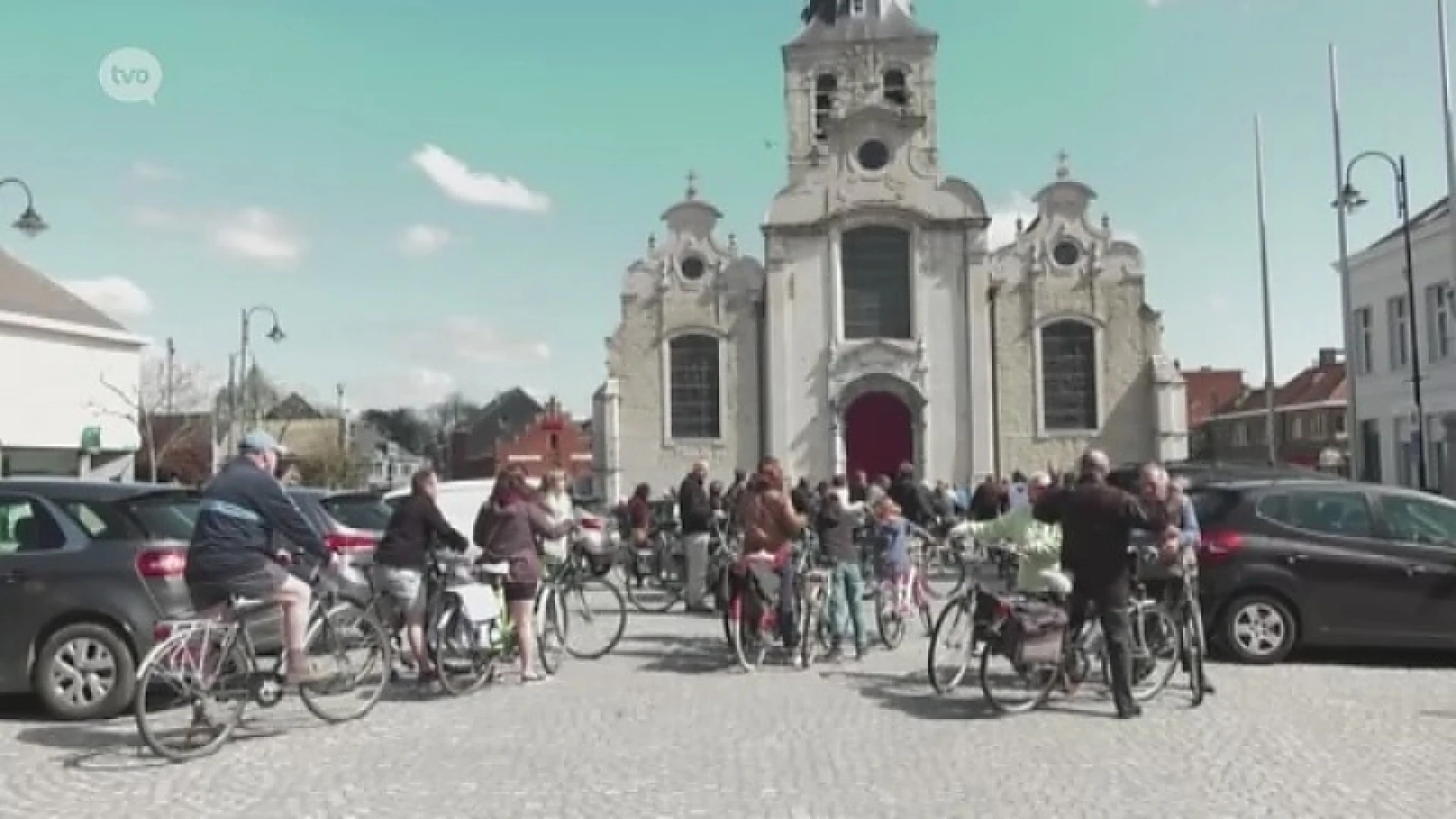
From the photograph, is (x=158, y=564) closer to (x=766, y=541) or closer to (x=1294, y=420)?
(x=766, y=541)

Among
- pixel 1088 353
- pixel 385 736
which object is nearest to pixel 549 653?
pixel 385 736

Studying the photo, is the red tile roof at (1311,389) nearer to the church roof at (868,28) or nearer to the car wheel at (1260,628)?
the church roof at (868,28)

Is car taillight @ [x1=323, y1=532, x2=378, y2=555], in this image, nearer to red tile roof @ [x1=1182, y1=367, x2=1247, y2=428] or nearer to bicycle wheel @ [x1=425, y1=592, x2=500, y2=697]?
bicycle wheel @ [x1=425, y1=592, x2=500, y2=697]

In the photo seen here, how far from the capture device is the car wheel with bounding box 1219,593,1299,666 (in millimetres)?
11398

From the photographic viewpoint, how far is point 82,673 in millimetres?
9000

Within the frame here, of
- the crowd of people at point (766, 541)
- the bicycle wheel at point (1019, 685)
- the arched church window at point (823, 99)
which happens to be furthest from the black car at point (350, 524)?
the arched church window at point (823, 99)

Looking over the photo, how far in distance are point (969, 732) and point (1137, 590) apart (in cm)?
235

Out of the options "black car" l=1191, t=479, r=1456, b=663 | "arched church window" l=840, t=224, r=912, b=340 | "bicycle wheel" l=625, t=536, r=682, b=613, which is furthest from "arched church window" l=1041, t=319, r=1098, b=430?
"black car" l=1191, t=479, r=1456, b=663

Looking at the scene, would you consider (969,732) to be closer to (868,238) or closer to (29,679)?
(29,679)

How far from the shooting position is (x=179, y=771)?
7.42 metres

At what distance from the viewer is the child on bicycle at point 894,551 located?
44.2ft

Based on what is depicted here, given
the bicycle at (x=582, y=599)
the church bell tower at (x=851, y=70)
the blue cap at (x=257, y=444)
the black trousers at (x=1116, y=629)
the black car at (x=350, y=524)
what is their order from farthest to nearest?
the church bell tower at (x=851, y=70) < the black car at (x=350, y=524) < the bicycle at (x=582, y=599) < the black trousers at (x=1116, y=629) < the blue cap at (x=257, y=444)

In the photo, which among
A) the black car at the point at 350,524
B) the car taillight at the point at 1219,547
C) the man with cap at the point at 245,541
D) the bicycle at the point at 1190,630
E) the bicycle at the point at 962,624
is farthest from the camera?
the black car at the point at 350,524

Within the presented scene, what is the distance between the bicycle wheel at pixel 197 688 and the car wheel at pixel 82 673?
3.36ft
